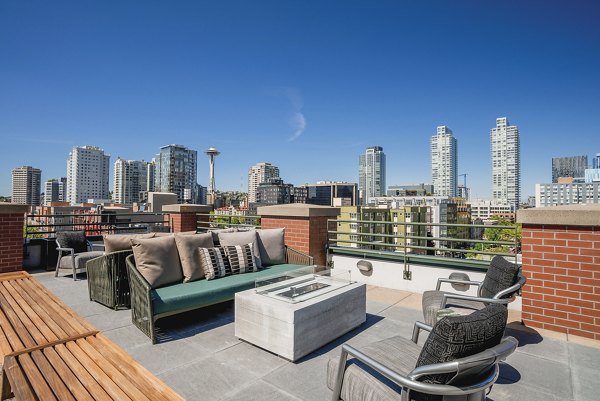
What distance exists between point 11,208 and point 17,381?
5.09m

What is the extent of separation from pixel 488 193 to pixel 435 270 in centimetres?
13098

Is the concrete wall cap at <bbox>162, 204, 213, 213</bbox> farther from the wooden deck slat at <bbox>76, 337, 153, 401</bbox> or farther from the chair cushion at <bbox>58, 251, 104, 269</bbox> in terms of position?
the wooden deck slat at <bbox>76, 337, 153, 401</bbox>

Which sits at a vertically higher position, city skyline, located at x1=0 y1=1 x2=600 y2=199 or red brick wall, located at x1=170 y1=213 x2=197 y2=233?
city skyline, located at x1=0 y1=1 x2=600 y2=199

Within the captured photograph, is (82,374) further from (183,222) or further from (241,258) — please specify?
(183,222)

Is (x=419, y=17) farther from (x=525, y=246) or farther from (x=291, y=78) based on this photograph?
(x=525, y=246)

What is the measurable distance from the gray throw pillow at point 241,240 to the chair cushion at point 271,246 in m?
0.18

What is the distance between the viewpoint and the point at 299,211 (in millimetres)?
5641

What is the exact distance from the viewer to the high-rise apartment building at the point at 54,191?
75.8m

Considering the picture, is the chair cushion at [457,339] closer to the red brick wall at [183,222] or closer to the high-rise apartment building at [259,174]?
the red brick wall at [183,222]

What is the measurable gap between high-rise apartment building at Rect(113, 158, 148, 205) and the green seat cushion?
275 feet

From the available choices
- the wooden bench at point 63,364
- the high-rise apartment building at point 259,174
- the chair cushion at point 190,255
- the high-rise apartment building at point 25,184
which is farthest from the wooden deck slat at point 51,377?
the high-rise apartment building at point 259,174

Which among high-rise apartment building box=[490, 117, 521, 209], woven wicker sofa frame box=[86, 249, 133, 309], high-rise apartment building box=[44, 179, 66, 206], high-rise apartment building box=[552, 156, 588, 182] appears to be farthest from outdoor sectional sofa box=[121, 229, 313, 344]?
high-rise apartment building box=[552, 156, 588, 182]

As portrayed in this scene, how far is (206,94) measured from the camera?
19594 millimetres

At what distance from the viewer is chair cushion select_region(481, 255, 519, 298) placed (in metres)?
2.64
